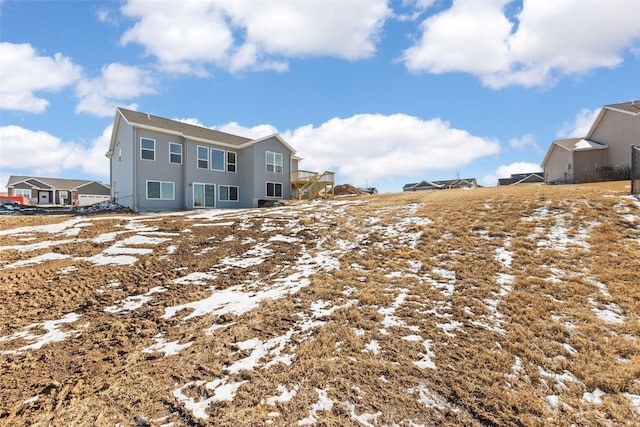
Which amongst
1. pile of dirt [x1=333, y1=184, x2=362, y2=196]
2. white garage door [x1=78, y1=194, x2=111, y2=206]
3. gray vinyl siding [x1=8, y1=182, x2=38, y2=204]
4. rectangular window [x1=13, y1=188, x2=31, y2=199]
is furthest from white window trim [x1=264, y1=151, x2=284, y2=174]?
rectangular window [x1=13, y1=188, x2=31, y2=199]

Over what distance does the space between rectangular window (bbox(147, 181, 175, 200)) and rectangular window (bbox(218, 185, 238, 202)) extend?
10.1 ft

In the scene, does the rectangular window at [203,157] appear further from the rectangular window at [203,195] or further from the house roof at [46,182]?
the house roof at [46,182]

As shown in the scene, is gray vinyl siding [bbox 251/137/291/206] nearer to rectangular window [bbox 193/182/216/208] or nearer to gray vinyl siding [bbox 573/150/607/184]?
rectangular window [bbox 193/182/216/208]

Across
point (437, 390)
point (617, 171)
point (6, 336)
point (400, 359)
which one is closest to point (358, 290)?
point (400, 359)

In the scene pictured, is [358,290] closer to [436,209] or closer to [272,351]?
[272,351]

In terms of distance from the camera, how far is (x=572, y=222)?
7809mm

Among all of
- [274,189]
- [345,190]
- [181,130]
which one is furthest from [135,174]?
[345,190]

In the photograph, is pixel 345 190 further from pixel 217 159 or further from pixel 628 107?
pixel 628 107

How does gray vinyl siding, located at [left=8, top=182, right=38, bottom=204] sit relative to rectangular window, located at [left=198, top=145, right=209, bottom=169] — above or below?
below

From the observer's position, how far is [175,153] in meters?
19.8

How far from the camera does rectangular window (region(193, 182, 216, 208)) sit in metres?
20.4

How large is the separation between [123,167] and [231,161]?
6704 millimetres

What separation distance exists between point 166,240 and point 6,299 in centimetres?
394

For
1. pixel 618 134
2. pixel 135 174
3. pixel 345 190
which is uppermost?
pixel 618 134
